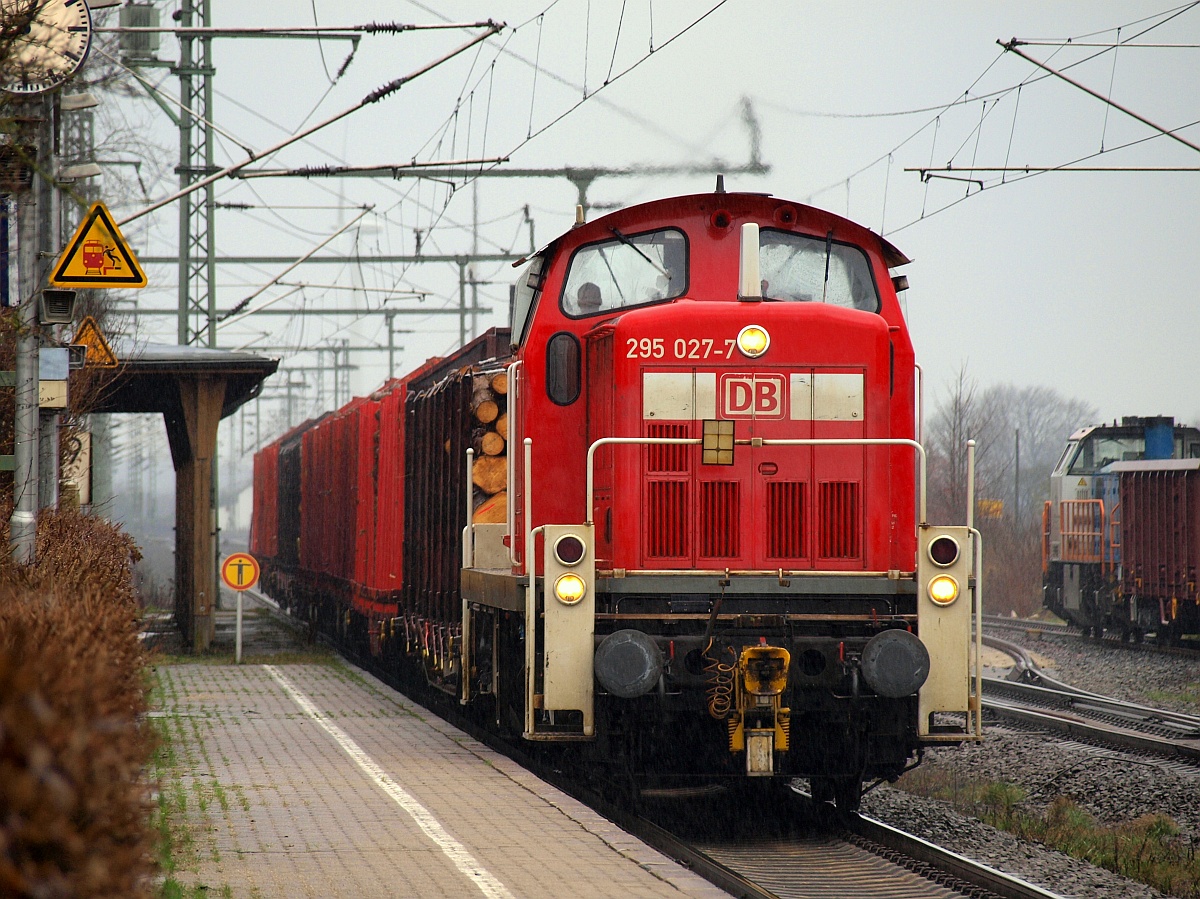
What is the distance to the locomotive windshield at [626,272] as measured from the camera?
920cm

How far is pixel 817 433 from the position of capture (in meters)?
8.71

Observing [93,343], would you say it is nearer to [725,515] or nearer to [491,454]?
[491,454]

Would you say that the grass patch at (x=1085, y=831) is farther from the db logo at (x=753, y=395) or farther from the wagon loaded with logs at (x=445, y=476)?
the wagon loaded with logs at (x=445, y=476)

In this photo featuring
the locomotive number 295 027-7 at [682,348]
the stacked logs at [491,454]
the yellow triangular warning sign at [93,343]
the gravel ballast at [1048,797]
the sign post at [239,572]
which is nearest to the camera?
the gravel ballast at [1048,797]

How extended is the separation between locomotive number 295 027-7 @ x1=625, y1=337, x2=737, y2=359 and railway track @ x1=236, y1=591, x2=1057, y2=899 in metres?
2.89

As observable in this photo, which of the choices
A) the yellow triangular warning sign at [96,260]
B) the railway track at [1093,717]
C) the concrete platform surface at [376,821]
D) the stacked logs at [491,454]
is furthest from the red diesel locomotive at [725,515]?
the railway track at [1093,717]

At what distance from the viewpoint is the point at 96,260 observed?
10.1 meters

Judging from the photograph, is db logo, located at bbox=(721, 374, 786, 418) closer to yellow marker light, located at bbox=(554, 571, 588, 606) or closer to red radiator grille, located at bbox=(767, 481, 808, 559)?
red radiator grille, located at bbox=(767, 481, 808, 559)

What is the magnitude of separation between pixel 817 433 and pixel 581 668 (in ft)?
6.89

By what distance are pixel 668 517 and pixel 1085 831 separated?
13.0 feet

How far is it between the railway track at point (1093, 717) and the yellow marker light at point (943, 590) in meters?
5.71

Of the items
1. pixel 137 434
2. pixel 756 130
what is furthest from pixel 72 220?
pixel 137 434

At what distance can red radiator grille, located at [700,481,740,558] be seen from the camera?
28.5ft

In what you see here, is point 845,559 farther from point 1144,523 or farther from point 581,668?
point 1144,523
